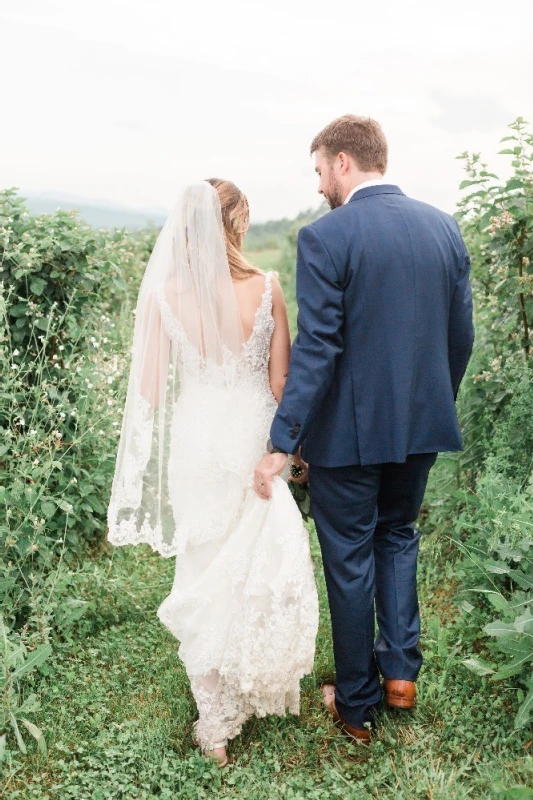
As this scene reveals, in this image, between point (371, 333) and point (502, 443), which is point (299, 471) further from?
point (502, 443)

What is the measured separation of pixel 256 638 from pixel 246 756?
1.79ft

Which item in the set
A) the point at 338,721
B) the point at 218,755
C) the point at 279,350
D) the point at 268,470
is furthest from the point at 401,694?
the point at 279,350

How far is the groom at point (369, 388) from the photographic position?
2.88 m

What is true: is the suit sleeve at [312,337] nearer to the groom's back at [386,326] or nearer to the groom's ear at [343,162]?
the groom's back at [386,326]

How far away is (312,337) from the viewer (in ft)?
9.30

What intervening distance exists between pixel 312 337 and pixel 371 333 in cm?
25

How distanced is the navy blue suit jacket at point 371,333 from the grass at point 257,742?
1.11 metres

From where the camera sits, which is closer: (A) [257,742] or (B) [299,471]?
(A) [257,742]

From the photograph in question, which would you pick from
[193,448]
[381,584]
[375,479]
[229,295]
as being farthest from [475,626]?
[229,295]

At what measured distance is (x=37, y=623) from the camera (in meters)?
3.56

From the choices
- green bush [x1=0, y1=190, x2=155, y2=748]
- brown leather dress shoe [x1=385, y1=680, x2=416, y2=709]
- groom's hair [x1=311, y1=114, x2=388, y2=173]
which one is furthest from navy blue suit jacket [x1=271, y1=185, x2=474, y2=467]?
green bush [x1=0, y1=190, x2=155, y2=748]

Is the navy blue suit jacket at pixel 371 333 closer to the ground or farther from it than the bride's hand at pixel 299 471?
farther from it

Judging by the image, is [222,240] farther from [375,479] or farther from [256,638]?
[256,638]

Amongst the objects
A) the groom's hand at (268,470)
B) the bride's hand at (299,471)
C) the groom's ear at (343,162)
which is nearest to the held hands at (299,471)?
the bride's hand at (299,471)
